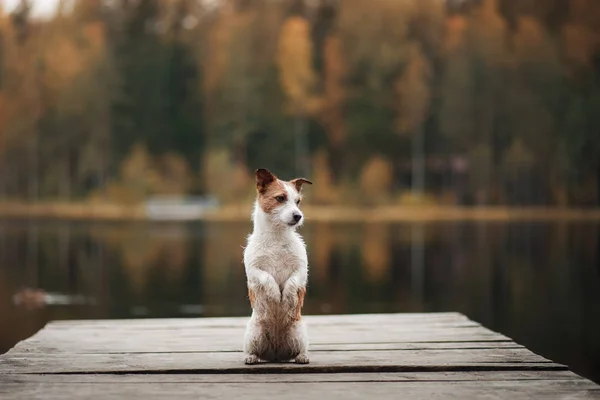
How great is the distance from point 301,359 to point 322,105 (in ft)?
144

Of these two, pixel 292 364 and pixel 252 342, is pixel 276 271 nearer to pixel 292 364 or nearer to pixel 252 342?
pixel 252 342

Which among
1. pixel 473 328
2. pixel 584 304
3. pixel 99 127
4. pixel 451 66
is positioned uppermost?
pixel 451 66

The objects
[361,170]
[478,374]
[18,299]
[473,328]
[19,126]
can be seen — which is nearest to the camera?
[478,374]

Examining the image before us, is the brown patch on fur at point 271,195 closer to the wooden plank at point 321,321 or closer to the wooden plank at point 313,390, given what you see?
the wooden plank at point 313,390

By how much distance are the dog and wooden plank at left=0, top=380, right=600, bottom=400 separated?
45cm

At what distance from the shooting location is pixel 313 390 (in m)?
4.68

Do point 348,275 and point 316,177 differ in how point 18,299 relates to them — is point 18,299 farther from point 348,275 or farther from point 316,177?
point 316,177

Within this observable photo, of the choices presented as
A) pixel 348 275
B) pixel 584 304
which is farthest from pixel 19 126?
pixel 584 304

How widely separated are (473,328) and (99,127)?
44.1 m

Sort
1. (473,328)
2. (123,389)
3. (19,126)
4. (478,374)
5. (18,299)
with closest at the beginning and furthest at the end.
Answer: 1. (123,389)
2. (478,374)
3. (473,328)
4. (18,299)
5. (19,126)

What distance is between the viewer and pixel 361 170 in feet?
155

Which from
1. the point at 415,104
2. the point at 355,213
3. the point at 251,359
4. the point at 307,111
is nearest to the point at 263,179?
the point at 251,359

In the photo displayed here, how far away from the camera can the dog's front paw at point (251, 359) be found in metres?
5.26

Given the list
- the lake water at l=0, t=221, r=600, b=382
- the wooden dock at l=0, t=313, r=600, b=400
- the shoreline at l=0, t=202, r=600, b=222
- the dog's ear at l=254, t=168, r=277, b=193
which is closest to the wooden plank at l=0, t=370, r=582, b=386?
the wooden dock at l=0, t=313, r=600, b=400
